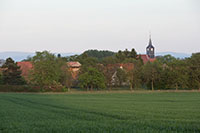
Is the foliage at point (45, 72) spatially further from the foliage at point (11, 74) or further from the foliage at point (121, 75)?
the foliage at point (121, 75)

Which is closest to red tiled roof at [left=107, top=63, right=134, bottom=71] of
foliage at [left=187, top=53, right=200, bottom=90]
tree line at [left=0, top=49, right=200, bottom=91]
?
tree line at [left=0, top=49, right=200, bottom=91]

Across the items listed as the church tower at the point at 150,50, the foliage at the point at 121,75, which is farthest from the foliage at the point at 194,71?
the church tower at the point at 150,50

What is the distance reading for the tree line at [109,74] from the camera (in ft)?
213

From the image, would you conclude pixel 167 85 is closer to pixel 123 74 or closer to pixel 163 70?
pixel 163 70

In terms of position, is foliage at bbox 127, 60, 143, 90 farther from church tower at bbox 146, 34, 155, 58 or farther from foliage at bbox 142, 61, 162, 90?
church tower at bbox 146, 34, 155, 58

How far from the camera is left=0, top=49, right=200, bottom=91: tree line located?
65000mm

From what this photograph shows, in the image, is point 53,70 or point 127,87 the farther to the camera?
point 127,87

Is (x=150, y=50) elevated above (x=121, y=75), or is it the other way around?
(x=150, y=50)

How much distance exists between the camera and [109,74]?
230 feet

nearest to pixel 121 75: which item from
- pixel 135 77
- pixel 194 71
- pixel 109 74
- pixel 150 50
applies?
pixel 109 74

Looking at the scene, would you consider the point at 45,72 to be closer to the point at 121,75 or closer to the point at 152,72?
the point at 121,75

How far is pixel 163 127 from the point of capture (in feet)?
42.3

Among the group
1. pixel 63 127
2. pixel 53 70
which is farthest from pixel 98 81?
pixel 63 127

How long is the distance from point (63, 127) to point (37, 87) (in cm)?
5398
